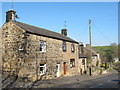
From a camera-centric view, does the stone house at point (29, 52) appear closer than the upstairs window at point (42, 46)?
Yes

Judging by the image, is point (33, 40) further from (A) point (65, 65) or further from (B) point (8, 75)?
(A) point (65, 65)

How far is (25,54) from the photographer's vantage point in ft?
49.2

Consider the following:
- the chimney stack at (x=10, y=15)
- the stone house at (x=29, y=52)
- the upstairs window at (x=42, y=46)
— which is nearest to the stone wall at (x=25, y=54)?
the stone house at (x=29, y=52)

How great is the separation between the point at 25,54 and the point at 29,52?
1.67 ft

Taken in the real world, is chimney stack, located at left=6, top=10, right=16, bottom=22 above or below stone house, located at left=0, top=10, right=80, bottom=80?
above

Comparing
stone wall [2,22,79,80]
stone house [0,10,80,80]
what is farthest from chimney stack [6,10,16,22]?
stone wall [2,22,79,80]

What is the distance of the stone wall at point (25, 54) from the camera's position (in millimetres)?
15000

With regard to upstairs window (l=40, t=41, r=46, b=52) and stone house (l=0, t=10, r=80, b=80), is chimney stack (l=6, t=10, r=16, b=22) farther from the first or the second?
upstairs window (l=40, t=41, r=46, b=52)

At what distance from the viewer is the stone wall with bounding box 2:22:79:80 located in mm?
15000

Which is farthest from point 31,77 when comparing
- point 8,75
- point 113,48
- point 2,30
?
point 113,48

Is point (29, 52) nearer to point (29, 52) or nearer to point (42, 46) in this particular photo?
point (29, 52)

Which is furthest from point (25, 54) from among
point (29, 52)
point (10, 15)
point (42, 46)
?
point (10, 15)

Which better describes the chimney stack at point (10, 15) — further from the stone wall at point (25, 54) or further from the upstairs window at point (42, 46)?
the upstairs window at point (42, 46)

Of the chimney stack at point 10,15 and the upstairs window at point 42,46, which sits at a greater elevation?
the chimney stack at point 10,15
